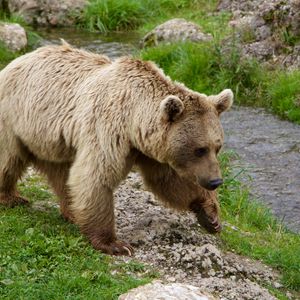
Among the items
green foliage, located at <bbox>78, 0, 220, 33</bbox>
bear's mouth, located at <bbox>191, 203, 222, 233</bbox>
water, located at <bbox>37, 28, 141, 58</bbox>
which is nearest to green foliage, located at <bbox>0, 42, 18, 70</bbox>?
water, located at <bbox>37, 28, 141, 58</bbox>

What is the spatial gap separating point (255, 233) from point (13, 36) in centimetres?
702

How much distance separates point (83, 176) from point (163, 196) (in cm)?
77

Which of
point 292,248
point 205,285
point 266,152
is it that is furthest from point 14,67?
point 266,152

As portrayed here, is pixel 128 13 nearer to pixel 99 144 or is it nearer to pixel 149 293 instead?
pixel 99 144

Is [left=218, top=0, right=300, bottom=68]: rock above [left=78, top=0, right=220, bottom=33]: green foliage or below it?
above

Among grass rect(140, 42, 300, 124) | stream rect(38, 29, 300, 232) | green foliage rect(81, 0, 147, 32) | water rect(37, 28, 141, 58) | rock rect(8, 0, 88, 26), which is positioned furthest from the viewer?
rock rect(8, 0, 88, 26)

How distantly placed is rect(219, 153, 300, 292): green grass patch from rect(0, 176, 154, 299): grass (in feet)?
4.24

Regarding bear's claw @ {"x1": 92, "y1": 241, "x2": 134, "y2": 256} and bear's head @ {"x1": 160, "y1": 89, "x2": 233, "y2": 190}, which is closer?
bear's head @ {"x1": 160, "y1": 89, "x2": 233, "y2": 190}

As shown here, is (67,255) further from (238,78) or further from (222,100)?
(238,78)

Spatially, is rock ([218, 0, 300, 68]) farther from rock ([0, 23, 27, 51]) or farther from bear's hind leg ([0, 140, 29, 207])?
bear's hind leg ([0, 140, 29, 207])

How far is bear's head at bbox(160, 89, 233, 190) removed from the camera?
5.42 m

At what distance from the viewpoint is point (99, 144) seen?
5.61 m

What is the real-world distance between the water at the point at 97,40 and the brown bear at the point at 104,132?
22.0 ft

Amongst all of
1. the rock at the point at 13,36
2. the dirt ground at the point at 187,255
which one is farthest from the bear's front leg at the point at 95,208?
the rock at the point at 13,36
